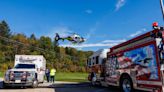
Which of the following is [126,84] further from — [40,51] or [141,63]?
[40,51]

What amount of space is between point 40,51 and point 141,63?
→ 102285 mm

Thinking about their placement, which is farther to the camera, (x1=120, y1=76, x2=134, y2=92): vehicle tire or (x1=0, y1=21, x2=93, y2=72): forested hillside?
(x1=0, y1=21, x2=93, y2=72): forested hillside

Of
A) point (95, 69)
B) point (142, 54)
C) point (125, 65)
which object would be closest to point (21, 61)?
point (95, 69)

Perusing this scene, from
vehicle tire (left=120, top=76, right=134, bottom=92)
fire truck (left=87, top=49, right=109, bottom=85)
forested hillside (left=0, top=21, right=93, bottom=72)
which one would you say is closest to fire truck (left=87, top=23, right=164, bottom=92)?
vehicle tire (left=120, top=76, right=134, bottom=92)

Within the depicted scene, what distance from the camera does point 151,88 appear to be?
11.1 m

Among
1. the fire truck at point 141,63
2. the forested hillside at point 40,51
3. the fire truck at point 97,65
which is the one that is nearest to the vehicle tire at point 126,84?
the fire truck at point 141,63

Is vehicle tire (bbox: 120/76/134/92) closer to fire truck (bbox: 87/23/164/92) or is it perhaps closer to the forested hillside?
fire truck (bbox: 87/23/164/92)

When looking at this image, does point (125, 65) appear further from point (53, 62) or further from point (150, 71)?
point (53, 62)

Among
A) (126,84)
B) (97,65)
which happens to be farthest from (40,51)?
(126,84)

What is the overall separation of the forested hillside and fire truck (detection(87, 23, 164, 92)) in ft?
252

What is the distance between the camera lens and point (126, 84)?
13.4 meters

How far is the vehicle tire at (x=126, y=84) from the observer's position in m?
12.8

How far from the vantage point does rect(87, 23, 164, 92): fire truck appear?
10547 millimetres

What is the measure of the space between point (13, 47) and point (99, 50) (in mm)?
92359
